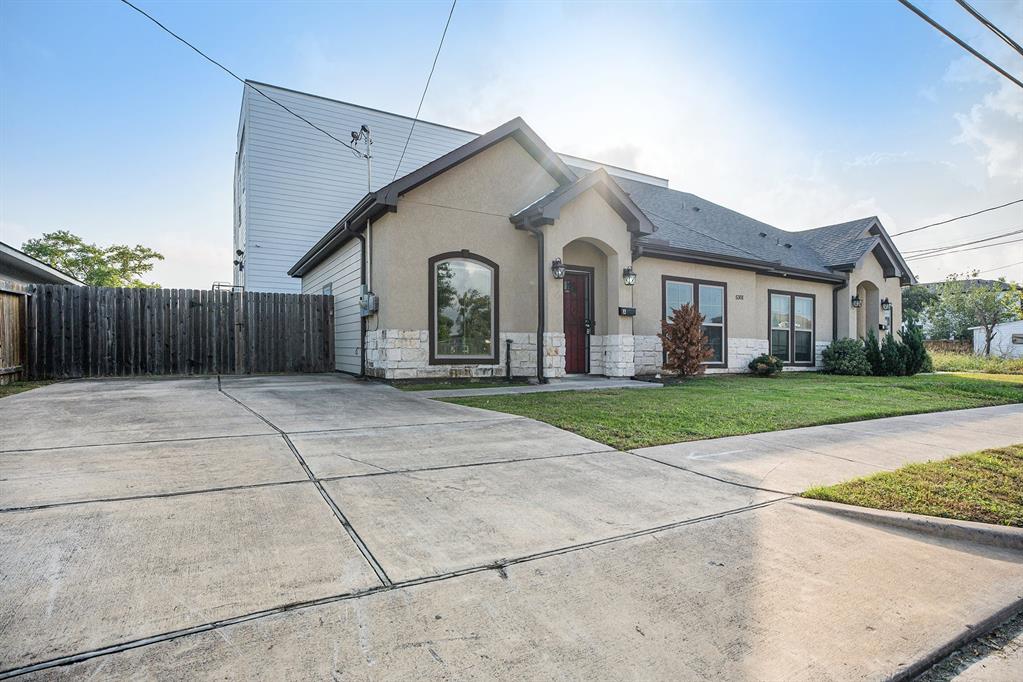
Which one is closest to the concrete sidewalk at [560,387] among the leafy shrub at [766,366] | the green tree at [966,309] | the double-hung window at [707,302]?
the double-hung window at [707,302]

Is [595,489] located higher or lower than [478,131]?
lower

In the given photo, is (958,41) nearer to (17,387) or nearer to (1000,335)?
(17,387)

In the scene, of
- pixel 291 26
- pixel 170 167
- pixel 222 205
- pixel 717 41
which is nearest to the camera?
pixel 717 41

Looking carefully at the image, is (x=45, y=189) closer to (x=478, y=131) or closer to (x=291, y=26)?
(x=291, y=26)

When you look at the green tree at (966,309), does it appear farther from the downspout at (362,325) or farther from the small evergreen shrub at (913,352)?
the downspout at (362,325)

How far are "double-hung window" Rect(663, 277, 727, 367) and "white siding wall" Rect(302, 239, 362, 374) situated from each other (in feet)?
23.9

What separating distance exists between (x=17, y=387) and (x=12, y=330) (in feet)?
5.00

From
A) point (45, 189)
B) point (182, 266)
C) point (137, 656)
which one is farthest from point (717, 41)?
point (182, 266)

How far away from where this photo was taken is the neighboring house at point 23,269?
1074cm

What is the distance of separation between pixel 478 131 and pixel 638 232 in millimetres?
11496

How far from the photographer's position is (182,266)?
32.7 metres

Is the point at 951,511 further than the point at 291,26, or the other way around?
the point at 291,26

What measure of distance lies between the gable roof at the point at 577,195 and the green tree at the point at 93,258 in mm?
33960

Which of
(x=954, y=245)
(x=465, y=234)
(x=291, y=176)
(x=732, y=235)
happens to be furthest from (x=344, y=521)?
(x=954, y=245)
